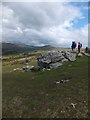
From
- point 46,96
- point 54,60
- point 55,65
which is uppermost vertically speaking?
point 54,60

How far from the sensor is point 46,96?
111 ft

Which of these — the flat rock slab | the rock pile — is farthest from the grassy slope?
the rock pile

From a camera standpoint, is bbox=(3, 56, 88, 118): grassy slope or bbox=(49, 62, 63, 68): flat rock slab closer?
bbox=(3, 56, 88, 118): grassy slope

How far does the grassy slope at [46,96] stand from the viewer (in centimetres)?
2906

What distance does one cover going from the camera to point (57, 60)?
197 ft

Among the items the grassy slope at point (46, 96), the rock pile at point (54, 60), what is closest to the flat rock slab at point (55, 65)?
the rock pile at point (54, 60)

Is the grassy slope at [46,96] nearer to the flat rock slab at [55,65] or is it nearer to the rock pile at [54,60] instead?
the flat rock slab at [55,65]

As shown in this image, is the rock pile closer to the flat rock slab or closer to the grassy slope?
the flat rock slab

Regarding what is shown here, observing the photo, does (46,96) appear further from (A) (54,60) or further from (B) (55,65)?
(A) (54,60)

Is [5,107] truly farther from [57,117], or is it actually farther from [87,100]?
[87,100]

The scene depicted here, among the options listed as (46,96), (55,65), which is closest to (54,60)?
(55,65)

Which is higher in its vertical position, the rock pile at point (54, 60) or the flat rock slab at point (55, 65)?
the rock pile at point (54, 60)

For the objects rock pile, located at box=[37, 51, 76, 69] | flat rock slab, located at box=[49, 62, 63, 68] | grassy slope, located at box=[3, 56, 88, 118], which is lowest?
grassy slope, located at box=[3, 56, 88, 118]

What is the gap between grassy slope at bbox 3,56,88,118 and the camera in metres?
29.1
